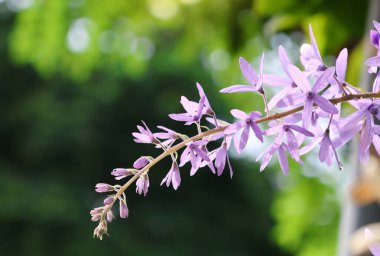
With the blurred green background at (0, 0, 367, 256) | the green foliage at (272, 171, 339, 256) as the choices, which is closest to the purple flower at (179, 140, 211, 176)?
the green foliage at (272, 171, 339, 256)

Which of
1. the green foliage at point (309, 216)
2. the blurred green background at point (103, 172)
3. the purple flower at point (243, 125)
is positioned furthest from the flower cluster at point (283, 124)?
the blurred green background at point (103, 172)

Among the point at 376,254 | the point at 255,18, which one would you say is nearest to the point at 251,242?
the point at 255,18

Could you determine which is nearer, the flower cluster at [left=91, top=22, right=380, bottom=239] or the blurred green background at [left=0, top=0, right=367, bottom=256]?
the flower cluster at [left=91, top=22, right=380, bottom=239]

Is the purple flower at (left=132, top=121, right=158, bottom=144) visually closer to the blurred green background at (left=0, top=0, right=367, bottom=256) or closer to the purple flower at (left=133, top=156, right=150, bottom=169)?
the purple flower at (left=133, top=156, right=150, bottom=169)

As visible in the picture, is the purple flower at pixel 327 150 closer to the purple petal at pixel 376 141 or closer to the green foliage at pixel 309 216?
the purple petal at pixel 376 141

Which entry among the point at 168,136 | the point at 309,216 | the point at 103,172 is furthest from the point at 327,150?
the point at 103,172

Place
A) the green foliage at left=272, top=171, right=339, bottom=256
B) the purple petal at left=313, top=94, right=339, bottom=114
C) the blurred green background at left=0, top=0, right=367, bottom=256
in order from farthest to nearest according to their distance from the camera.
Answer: the blurred green background at left=0, top=0, right=367, bottom=256 → the green foliage at left=272, top=171, right=339, bottom=256 → the purple petal at left=313, top=94, right=339, bottom=114

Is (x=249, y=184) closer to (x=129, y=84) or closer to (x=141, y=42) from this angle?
(x=129, y=84)

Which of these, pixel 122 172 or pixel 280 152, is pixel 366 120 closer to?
pixel 280 152
